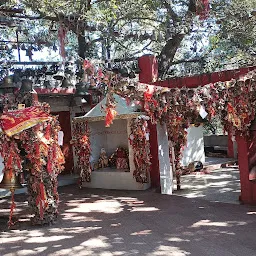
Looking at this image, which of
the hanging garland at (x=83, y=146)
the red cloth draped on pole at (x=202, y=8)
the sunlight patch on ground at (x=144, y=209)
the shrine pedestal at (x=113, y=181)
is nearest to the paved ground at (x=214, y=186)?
the shrine pedestal at (x=113, y=181)

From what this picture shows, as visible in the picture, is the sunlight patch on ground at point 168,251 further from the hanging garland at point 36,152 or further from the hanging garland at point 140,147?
the hanging garland at point 140,147

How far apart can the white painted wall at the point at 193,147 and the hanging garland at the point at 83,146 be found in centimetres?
433

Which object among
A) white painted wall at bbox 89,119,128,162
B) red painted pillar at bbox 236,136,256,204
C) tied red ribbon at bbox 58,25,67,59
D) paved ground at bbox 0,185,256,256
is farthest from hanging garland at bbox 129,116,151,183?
tied red ribbon at bbox 58,25,67,59

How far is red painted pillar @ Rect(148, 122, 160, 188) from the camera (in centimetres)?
988

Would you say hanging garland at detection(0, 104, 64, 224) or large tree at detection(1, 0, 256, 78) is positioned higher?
large tree at detection(1, 0, 256, 78)

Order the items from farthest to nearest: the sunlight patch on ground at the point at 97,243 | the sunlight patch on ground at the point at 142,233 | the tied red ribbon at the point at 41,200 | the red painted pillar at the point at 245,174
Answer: the red painted pillar at the point at 245,174 → the tied red ribbon at the point at 41,200 → the sunlight patch on ground at the point at 142,233 → the sunlight patch on ground at the point at 97,243

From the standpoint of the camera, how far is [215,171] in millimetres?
13094

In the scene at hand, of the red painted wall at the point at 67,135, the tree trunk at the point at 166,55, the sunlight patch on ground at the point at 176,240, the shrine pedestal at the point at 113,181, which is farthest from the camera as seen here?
the red painted wall at the point at 67,135

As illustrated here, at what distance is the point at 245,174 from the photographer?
26.0 feet

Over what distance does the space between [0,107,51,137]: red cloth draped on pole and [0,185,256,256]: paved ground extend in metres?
1.86

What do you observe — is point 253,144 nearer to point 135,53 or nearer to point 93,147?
point 93,147

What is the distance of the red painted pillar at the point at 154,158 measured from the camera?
389 inches

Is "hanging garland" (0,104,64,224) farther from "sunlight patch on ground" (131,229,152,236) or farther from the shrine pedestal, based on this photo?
the shrine pedestal

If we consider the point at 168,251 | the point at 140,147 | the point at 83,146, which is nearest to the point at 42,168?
the point at 168,251
